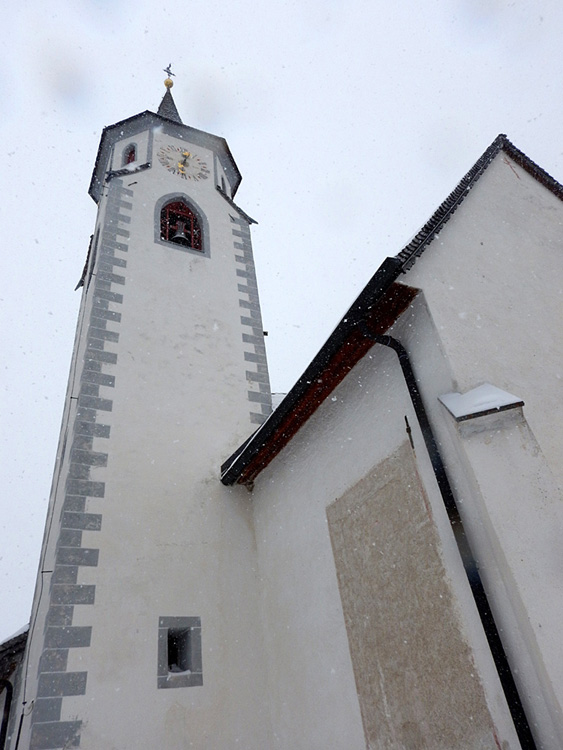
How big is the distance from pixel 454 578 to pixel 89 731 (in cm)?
389

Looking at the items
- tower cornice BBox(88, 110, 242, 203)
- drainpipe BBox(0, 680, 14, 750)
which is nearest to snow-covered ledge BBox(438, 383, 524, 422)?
drainpipe BBox(0, 680, 14, 750)

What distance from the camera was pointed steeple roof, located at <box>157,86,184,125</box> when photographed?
15.9 metres

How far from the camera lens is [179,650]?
21.0ft

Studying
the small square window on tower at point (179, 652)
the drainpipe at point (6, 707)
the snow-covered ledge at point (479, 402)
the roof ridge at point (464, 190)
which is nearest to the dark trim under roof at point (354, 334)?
the roof ridge at point (464, 190)

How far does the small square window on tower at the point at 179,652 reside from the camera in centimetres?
599

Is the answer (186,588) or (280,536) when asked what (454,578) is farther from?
(186,588)

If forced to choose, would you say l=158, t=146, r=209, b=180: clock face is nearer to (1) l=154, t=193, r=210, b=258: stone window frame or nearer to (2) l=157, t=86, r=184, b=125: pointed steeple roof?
(1) l=154, t=193, r=210, b=258: stone window frame

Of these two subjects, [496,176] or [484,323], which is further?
[496,176]

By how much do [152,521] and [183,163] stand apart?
8925mm

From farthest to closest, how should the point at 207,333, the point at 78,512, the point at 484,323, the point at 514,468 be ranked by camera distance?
the point at 207,333 → the point at 78,512 → the point at 484,323 → the point at 514,468

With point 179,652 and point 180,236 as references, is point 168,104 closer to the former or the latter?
point 180,236

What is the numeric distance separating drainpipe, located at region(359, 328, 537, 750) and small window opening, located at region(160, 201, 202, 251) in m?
6.92

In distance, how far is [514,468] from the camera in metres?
3.79

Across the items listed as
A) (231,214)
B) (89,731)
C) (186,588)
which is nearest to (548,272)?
(186,588)
